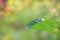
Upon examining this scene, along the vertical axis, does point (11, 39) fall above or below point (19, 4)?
below

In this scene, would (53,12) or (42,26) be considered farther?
(53,12)

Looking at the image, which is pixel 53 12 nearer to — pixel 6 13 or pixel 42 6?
pixel 42 6

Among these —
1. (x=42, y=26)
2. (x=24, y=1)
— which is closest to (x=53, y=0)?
(x=24, y=1)

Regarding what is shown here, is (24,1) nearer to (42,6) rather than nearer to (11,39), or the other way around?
(42,6)

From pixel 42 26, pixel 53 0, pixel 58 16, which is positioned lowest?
pixel 42 26

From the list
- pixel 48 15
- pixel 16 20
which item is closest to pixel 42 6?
pixel 48 15

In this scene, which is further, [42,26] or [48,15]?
[48,15]
